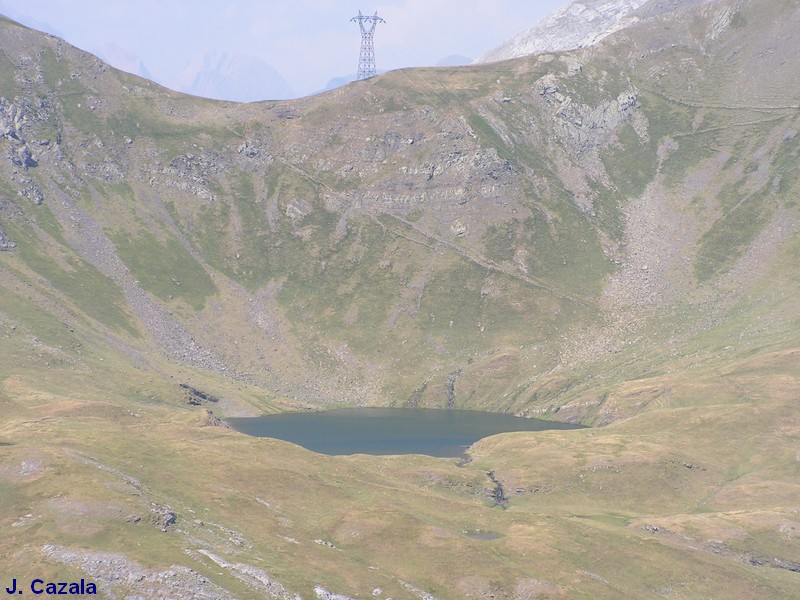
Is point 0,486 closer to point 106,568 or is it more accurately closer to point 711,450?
point 106,568

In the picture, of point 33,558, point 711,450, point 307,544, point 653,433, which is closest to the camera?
point 33,558

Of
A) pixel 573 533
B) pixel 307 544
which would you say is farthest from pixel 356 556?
pixel 573 533

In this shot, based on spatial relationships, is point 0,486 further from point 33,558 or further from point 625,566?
point 625,566

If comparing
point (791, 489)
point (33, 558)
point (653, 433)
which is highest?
point (653, 433)

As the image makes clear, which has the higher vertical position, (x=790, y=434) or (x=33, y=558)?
(x=790, y=434)

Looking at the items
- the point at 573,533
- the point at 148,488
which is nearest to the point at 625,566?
the point at 573,533

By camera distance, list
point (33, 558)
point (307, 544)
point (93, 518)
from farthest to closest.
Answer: point (307, 544), point (93, 518), point (33, 558)

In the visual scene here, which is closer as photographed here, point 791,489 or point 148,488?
point 148,488

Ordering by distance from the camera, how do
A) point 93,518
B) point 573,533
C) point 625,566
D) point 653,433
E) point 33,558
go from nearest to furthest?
point 33,558
point 93,518
point 625,566
point 573,533
point 653,433

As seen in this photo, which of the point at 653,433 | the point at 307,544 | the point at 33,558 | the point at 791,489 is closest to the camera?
the point at 33,558
